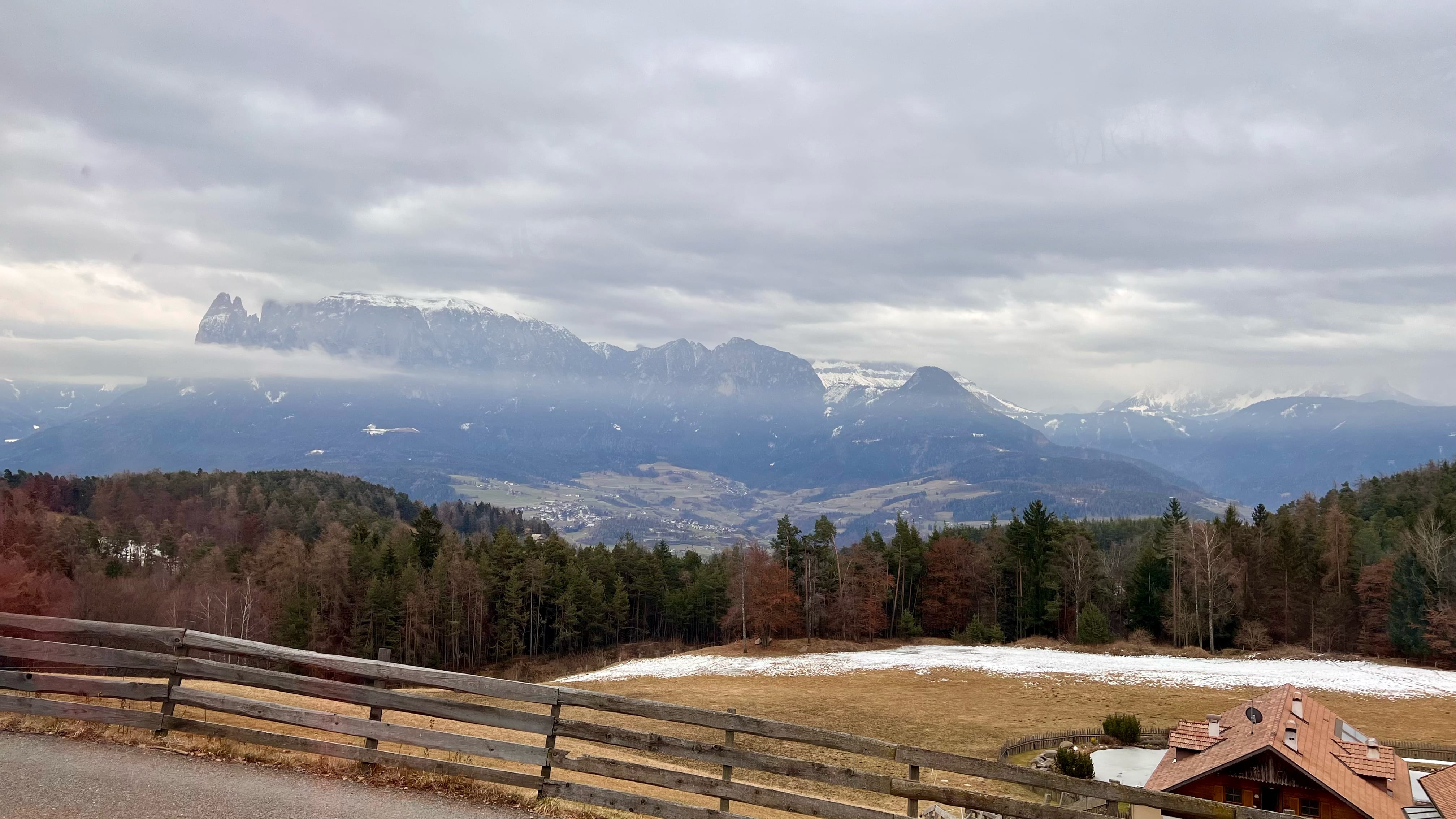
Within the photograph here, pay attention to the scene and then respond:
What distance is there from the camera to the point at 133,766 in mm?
11211

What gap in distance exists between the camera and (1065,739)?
38.5 meters

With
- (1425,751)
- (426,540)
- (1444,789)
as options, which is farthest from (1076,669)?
(426,540)

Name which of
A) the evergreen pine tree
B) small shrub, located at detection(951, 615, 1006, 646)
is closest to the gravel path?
small shrub, located at detection(951, 615, 1006, 646)

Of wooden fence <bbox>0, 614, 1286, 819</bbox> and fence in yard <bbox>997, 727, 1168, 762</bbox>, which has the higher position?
wooden fence <bbox>0, 614, 1286, 819</bbox>

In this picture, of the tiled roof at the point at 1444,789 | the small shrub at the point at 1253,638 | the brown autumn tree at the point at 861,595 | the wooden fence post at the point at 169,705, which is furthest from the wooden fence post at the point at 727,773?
the small shrub at the point at 1253,638

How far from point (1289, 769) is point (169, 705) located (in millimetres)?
36375

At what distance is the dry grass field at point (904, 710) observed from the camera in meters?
29.9

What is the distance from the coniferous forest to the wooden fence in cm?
4857

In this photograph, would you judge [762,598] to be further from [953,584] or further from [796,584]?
[953,584]

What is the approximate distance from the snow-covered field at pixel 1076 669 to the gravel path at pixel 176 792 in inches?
1954

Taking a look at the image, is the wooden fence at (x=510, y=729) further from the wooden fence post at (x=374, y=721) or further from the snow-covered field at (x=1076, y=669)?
the snow-covered field at (x=1076, y=669)

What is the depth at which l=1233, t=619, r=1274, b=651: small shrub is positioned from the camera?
223ft

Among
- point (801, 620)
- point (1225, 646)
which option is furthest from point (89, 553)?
point (1225, 646)

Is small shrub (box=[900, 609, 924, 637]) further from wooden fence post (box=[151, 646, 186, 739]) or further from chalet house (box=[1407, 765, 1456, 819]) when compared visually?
wooden fence post (box=[151, 646, 186, 739])
